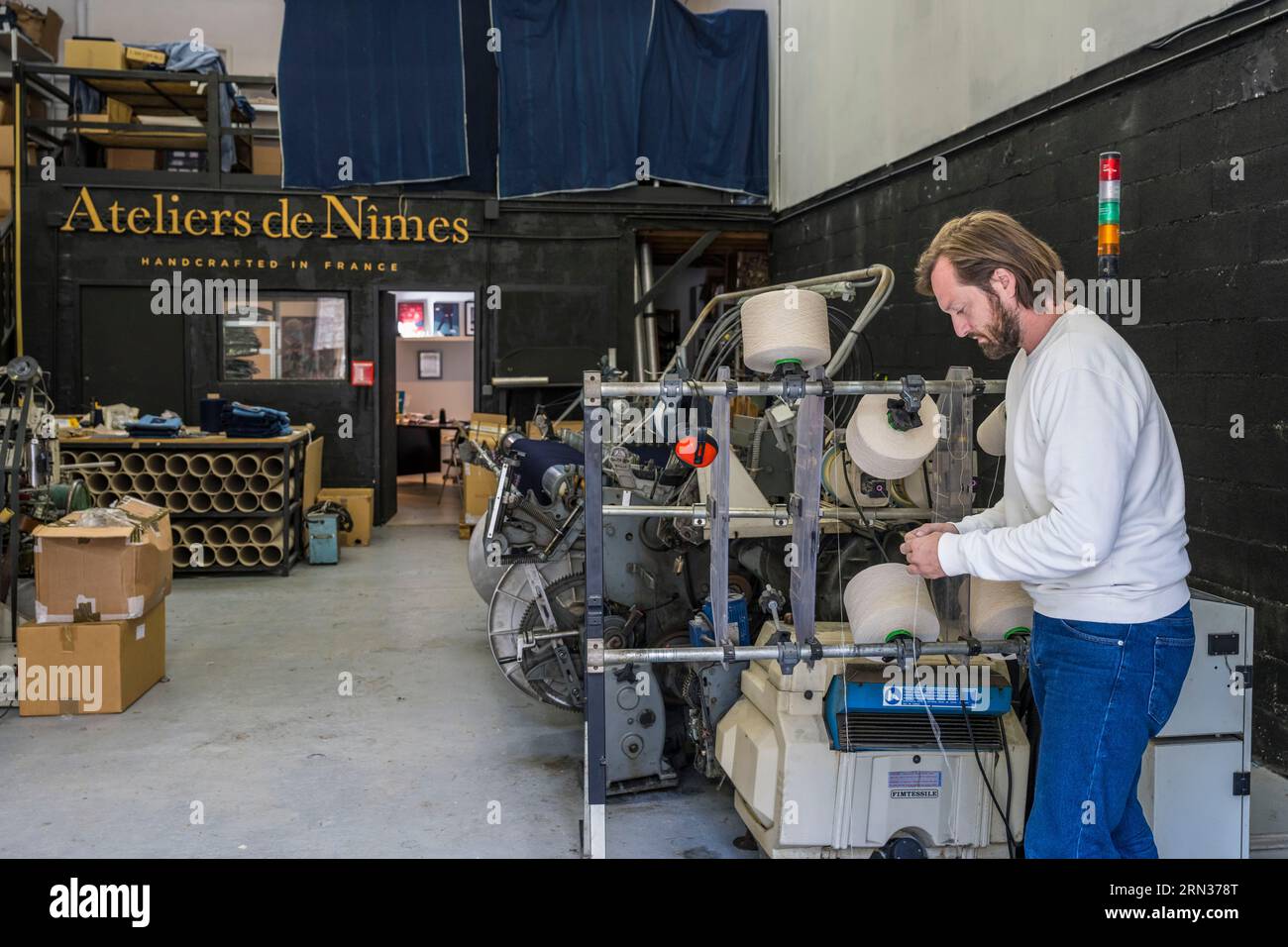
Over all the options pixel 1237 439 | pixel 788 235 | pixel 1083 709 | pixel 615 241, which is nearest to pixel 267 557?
pixel 615 241

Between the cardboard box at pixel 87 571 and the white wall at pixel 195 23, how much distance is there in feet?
25.0

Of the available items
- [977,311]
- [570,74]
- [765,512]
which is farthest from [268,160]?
[977,311]

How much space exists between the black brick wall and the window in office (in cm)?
555

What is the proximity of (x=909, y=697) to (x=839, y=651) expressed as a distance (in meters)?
0.28

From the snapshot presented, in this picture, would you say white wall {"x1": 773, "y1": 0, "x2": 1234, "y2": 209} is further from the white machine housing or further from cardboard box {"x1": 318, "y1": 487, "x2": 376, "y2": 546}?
cardboard box {"x1": 318, "y1": 487, "x2": 376, "y2": 546}

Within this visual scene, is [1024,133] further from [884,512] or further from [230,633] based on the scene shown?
[230,633]

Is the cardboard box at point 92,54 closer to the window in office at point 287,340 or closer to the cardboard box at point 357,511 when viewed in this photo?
the window in office at point 287,340

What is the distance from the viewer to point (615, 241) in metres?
8.65

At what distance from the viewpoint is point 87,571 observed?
401 centimetres

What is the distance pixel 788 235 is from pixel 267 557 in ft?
14.4

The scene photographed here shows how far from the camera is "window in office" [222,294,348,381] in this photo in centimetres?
841

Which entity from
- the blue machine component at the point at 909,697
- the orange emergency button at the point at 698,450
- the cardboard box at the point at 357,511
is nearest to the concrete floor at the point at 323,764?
the blue machine component at the point at 909,697

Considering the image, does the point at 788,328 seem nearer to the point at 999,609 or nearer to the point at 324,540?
the point at 999,609

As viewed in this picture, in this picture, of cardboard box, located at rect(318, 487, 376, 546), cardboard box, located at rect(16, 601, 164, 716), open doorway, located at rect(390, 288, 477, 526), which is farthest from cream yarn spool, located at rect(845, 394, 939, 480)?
open doorway, located at rect(390, 288, 477, 526)
